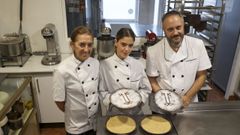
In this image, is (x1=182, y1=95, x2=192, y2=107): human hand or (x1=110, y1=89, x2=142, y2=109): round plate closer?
(x1=110, y1=89, x2=142, y2=109): round plate

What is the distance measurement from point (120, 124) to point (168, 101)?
27 centimetres

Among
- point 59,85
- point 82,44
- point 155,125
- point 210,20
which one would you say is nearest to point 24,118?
point 59,85

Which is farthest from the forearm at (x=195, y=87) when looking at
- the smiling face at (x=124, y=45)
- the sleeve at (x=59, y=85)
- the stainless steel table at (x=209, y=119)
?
the sleeve at (x=59, y=85)

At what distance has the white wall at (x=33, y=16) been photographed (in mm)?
2166

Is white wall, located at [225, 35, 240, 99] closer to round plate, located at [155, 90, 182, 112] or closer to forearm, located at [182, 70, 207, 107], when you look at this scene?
forearm, located at [182, 70, 207, 107]

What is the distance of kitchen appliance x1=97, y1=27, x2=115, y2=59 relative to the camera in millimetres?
2126

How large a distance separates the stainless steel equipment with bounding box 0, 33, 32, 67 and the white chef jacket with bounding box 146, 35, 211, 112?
4.10ft

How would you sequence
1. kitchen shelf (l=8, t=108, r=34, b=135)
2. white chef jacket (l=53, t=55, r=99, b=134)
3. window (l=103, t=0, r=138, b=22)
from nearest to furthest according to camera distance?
white chef jacket (l=53, t=55, r=99, b=134) → kitchen shelf (l=8, t=108, r=34, b=135) → window (l=103, t=0, r=138, b=22)

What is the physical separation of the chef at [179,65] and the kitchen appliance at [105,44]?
0.77 metres

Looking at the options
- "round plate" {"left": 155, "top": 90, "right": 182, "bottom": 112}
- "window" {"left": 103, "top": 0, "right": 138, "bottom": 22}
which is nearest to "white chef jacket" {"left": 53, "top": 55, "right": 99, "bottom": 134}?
"round plate" {"left": 155, "top": 90, "right": 182, "bottom": 112}

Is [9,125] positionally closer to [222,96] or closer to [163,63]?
[163,63]

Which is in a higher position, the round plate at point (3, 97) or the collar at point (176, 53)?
the collar at point (176, 53)

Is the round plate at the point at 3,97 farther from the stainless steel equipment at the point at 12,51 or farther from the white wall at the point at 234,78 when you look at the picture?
the white wall at the point at 234,78

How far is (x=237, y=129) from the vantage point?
102 cm
